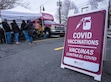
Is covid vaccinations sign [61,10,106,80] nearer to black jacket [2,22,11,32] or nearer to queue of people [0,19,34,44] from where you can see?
queue of people [0,19,34,44]

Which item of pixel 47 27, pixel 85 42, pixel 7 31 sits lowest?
pixel 85 42

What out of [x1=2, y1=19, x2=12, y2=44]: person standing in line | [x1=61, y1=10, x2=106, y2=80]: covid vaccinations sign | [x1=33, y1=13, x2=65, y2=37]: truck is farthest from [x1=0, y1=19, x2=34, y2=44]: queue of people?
[x1=61, y1=10, x2=106, y2=80]: covid vaccinations sign

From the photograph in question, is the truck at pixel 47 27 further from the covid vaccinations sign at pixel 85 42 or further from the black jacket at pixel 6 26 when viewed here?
the covid vaccinations sign at pixel 85 42

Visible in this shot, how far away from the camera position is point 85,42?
13.8 feet

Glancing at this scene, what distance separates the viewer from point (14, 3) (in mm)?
31453

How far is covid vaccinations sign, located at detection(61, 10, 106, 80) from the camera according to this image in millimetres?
3855

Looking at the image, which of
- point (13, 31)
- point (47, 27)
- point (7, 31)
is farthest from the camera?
point (47, 27)

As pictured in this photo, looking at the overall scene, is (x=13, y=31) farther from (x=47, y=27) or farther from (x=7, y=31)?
(x=47, y=27)

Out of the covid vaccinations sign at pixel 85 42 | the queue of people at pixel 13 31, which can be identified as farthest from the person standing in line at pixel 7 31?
the covid vaccinations sign at pixel 85 42

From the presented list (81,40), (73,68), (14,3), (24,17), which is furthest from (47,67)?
(14,3)

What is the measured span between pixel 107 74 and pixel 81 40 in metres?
1.07

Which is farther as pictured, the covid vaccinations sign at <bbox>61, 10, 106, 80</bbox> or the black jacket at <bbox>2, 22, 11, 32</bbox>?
the black jacket at <bbox>2, 22, 11, 32</bbox>

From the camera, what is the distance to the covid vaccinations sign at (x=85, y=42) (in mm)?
3855

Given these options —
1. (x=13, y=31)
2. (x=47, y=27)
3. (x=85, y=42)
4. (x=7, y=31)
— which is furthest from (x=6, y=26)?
(x=85, y=42)
